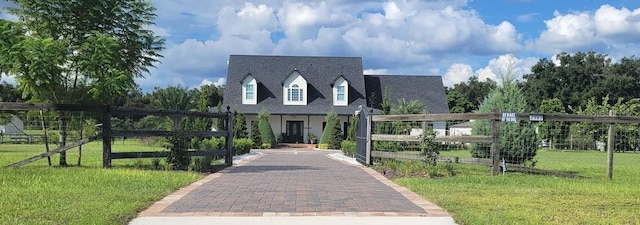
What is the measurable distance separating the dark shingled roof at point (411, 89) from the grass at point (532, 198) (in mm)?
34128

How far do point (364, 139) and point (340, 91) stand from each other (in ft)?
92.5

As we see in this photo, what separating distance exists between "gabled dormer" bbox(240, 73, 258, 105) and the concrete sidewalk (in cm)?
3345

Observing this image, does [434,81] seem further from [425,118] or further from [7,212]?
[7,212]

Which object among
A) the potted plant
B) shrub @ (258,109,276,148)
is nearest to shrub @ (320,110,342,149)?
shrub @ (258,109,276,148)

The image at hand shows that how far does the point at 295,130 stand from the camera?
44906 mm

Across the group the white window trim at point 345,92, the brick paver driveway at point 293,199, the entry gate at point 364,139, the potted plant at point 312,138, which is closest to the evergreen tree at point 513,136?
the entry gate at point 364,139

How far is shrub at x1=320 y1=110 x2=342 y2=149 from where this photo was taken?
37.9 m

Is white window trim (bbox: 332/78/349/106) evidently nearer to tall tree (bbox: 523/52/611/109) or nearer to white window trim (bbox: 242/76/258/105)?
white window trim (bbox: 242/76/258/105)

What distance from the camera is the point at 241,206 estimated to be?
25.5 ft

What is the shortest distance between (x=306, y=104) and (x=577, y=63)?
38570 millimetres

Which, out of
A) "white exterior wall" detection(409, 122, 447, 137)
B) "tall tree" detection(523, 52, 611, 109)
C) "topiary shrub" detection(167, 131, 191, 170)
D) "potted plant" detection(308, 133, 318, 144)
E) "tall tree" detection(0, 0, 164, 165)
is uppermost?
"tall tree" detection(523, 52, 611, 109)

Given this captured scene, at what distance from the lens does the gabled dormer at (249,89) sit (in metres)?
44.8

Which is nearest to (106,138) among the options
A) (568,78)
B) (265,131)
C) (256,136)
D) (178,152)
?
(178,152)

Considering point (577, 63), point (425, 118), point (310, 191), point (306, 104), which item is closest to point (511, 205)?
point (310, 191)
